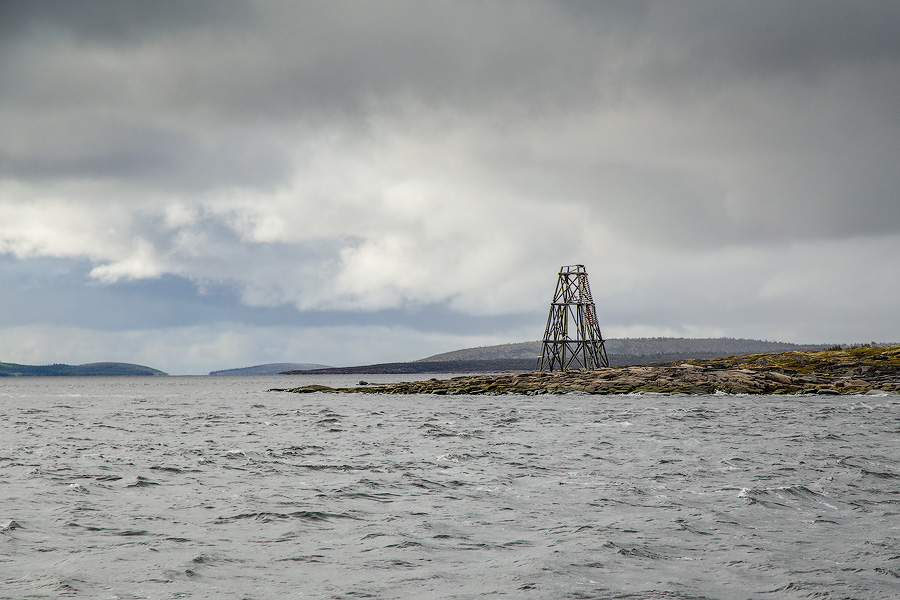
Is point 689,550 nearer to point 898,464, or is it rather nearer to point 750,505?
point 750,505

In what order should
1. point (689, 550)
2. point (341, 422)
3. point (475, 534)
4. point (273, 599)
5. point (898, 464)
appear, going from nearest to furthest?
1. point (273, 599)
2. point (689, 550)
3. point (475, 534)
4. point (898, 464)
5. point (341, 422)

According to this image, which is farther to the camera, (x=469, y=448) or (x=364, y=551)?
(x=469, y=448)

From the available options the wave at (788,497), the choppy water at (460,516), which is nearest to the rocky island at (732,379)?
the choppy water at (460,516)

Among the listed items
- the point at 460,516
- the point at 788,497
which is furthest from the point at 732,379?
the point at 460,516

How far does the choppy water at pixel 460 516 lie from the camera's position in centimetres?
1020

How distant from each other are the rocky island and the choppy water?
3296 centimetres

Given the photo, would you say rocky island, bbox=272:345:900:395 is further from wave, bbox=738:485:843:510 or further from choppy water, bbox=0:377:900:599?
wave, bbox=738:485:843:510

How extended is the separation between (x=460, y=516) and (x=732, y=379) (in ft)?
Answer: 186

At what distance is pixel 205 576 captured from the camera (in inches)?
413

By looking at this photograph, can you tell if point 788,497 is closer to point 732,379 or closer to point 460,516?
point 460,516

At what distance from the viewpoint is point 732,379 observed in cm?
6512

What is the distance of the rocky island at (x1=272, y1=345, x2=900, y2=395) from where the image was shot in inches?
2419

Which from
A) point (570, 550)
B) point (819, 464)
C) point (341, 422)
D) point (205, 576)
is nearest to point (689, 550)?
point (570, 550)

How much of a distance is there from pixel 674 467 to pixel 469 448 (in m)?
8.21
